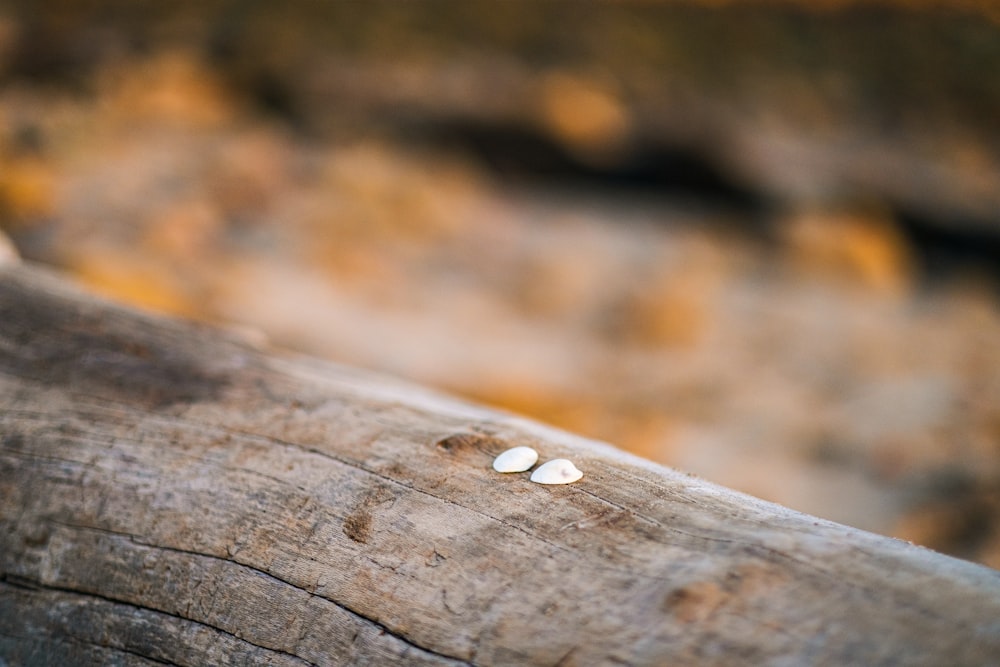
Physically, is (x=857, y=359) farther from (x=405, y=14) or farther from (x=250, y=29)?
(x=250, y=29)

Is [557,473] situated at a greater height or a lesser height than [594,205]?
lesser

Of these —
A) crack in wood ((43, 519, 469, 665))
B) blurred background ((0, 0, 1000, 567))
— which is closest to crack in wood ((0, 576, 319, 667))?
crack in wood ((43, 519, 469, 665))

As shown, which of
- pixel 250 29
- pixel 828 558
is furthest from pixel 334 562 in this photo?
pixel 250 29

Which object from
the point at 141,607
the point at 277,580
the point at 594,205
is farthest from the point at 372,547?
the point at 594,205

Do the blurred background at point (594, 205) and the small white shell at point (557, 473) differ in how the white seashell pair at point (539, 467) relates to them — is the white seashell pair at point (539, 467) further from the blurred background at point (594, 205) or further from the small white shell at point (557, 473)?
the blurred background at point (594, 205)

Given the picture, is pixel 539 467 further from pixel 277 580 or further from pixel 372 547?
pixel 277 580

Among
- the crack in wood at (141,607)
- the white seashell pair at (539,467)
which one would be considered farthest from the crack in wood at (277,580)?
the white seashell pair at (539,467)
